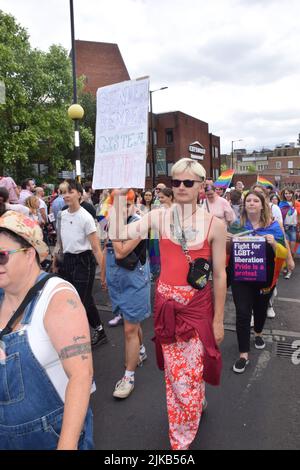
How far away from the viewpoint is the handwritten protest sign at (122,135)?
111 inches

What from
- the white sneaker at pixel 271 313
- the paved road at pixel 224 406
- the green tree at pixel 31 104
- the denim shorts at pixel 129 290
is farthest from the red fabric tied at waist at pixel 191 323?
the green tree at pixel 31 104

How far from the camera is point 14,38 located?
69.2 ft

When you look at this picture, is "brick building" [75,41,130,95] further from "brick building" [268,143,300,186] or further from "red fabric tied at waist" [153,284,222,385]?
"brick building" [268,143,300,186]

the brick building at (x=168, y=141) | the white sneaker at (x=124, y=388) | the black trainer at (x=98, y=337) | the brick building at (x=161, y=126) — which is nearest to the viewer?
the white sneaker at (x=124, y=388)

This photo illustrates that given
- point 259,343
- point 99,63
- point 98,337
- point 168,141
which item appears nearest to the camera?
point 259,343

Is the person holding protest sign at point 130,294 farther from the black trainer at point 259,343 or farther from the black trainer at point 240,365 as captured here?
the black trainer at point 259,343

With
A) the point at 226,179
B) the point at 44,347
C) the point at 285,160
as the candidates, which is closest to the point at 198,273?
the point at 44,347

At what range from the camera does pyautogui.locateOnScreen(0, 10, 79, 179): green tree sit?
21.2 meters

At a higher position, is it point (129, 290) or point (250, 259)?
point (250, 259)

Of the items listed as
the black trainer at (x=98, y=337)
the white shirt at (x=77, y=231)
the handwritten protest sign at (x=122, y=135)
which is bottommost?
the black trainer at (x=98, y=337)

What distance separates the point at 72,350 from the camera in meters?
1.37

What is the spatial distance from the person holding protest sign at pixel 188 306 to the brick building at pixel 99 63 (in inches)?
1835

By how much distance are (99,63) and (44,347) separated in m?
51.5

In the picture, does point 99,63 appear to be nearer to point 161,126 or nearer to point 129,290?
point 161,126
